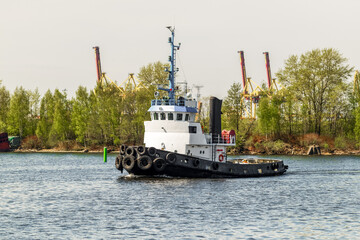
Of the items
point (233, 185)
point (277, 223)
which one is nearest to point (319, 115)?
point (233, 185)

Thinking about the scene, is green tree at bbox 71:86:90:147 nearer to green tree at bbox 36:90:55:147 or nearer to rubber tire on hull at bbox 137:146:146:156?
green tree at bbox 36:90:55:147

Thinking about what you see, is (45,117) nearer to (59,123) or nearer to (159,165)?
(59,123)

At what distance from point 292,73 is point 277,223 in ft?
244

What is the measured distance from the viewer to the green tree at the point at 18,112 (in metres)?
124

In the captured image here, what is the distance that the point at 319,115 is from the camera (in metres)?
104

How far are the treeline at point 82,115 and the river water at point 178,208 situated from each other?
55.4 metres

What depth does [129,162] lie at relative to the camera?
155ft

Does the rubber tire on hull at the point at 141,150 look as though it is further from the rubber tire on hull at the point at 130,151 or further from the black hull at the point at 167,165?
the rubber tire on hull at the point at 130,151

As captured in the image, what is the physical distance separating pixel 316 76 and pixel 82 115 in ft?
162

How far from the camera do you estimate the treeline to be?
11069cm

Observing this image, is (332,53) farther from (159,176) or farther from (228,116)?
(159,176)

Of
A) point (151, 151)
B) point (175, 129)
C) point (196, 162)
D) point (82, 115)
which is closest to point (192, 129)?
point (175, 129)

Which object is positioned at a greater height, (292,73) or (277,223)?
(292,73)

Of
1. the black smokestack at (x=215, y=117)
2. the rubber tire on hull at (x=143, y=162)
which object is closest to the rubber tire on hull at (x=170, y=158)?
the rubber tire on hull at (x=143, y=162)
